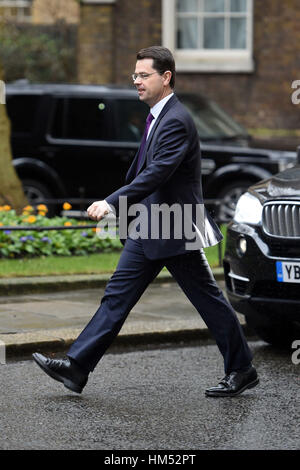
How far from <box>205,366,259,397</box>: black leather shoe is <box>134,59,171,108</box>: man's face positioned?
5.25 feet

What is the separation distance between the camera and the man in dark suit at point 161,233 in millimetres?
6168

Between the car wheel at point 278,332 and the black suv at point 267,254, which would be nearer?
the black suv at point 267,254

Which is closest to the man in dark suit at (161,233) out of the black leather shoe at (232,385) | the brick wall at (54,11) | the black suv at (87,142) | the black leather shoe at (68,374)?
the black leather shoe at (68,374)

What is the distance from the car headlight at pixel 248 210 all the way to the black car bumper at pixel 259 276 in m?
0.05

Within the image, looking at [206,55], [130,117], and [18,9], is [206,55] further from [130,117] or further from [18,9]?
[18,9]

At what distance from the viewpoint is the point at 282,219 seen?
288 inches

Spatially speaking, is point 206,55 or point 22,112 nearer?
point 22,112

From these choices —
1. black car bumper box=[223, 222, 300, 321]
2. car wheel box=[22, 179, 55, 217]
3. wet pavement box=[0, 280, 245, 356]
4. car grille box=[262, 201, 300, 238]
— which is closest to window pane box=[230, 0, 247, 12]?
car wheel box=[22, 179, 55, 217]

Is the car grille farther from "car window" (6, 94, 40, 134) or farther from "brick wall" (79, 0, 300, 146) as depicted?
"brick wall" (79, 0, 300, 146)

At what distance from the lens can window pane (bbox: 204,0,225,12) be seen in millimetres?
20500

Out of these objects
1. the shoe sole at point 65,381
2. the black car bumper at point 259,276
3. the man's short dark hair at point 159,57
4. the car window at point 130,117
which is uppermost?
the man's short dark hair at point 159,57

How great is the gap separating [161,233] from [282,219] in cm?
138

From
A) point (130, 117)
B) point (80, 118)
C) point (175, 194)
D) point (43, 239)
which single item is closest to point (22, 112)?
point (80, 118)

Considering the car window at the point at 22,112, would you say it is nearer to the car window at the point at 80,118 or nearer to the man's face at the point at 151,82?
the car window at the point at 80,118
